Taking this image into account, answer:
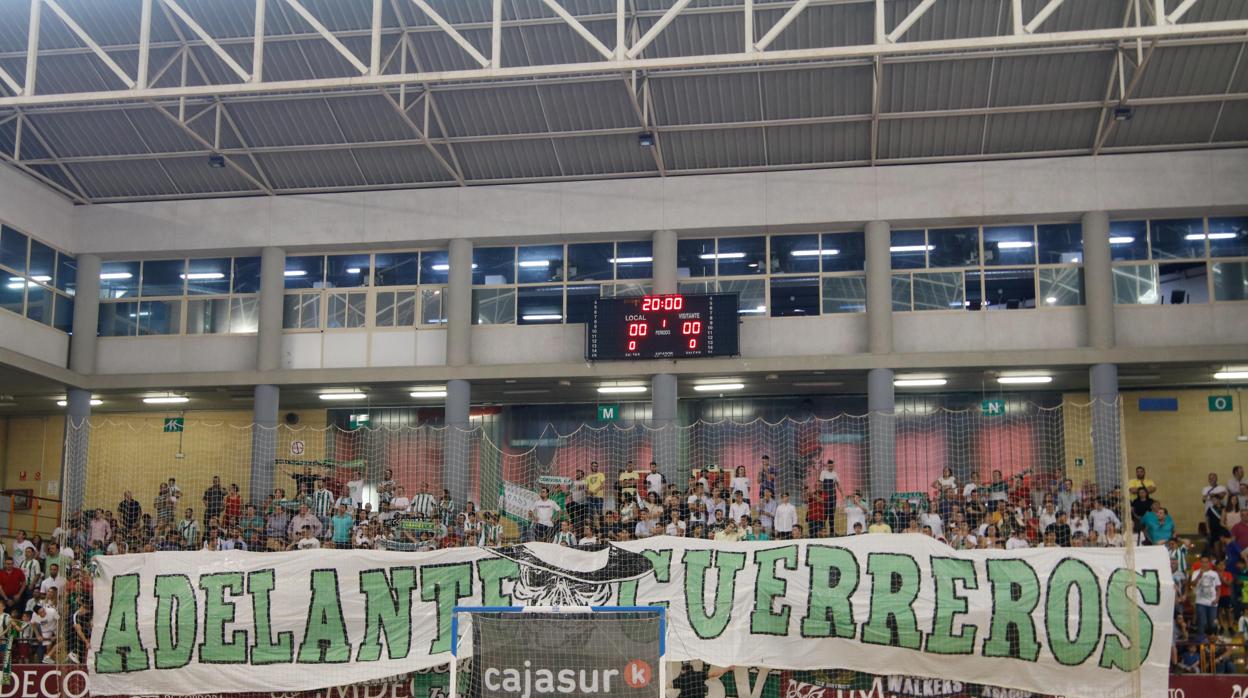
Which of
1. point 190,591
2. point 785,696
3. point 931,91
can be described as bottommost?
point 785,696

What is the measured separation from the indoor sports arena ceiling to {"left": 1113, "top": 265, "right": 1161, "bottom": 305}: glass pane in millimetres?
3208

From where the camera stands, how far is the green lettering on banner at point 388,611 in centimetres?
1834

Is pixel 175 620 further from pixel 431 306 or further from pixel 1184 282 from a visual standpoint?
pixel 1184 282

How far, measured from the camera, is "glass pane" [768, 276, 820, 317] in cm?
3250

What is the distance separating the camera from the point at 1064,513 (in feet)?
78.0

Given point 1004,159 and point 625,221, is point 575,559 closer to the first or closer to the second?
point 625,221

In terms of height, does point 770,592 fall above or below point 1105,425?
below

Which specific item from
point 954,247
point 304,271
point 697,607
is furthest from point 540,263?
point 697,607

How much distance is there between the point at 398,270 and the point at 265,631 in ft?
56.8

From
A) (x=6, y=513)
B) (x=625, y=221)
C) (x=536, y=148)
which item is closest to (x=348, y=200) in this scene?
(x=536, y=148)

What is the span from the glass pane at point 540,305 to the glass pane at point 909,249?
9458mm

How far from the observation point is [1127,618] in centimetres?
1706

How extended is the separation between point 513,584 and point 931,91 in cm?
1783

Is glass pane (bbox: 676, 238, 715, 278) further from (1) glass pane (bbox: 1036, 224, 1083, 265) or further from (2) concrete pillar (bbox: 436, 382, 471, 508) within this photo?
(1) glass pane (bbox: 1036, 224, 1083, 265)
